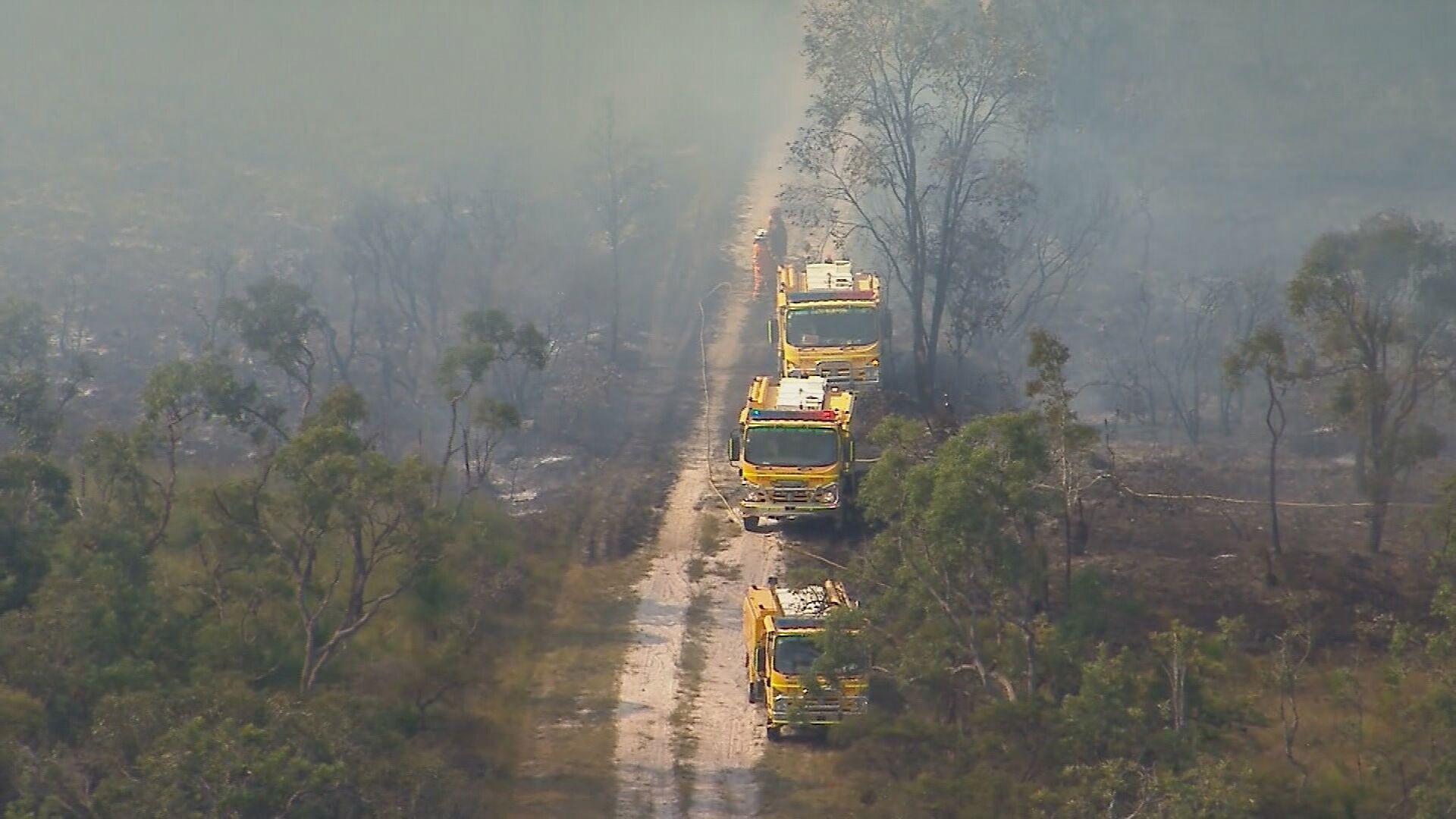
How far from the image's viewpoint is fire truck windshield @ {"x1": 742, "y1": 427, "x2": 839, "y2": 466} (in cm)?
2930

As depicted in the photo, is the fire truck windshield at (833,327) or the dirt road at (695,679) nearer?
the dirt road at (695,679)

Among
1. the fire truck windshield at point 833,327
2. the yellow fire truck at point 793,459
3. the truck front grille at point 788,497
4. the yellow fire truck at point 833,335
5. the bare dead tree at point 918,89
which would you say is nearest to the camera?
the yellow fire truck at point 793,459

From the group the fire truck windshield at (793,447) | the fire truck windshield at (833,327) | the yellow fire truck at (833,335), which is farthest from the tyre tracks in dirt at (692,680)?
the fire truck windshield at (833,327)

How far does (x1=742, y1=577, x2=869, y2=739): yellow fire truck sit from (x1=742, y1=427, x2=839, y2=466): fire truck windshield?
5.42m

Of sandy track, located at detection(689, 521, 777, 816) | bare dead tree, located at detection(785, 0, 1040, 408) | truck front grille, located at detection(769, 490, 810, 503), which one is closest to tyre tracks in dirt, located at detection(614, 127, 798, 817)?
sandy track, located at detection(689, 521, 777, 816)

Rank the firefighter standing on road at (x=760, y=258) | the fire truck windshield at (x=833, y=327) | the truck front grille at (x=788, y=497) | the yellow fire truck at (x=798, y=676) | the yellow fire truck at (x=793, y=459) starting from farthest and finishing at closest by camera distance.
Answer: the firefighter standing on road at (x=760, y=258)
the fire truck windshield at (x=833, y=327)
the truck front grille at (x=788, y=497)
the yellow fire truck at (x=793, y=459)
the yellow fire truck at (x=798, y=676)

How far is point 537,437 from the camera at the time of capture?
37.9 metres

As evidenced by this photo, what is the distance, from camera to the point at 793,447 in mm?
29344

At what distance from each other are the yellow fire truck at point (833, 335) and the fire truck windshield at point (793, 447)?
16.0 feet

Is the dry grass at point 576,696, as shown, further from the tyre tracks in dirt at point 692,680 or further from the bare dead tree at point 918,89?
the bare dead tree at point 918,89

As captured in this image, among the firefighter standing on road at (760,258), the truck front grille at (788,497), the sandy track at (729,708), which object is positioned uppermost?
the firefighter standing on road at (760,258)

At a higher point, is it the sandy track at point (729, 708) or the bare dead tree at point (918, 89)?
the bare dead tree at point (918, 89)

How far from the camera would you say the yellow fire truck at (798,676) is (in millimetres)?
22875

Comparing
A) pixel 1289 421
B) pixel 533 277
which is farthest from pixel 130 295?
pixel 1289 421
